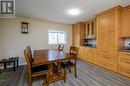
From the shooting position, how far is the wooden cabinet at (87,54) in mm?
4005

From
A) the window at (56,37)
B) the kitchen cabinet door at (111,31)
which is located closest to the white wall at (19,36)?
the window at (56,37)

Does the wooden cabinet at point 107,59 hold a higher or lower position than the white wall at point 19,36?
lower

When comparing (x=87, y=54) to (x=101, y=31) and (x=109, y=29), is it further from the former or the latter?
(x=109, y=29)

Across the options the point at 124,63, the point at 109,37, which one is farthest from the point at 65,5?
the point at 124,63

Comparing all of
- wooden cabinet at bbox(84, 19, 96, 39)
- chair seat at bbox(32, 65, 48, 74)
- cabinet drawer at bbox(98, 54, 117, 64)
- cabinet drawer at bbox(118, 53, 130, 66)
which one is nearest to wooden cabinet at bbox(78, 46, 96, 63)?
cabinet drawer at bbox(98, 54, 117, 64)

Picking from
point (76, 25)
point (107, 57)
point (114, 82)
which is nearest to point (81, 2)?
point (107, 57)

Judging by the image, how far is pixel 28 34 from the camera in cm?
419

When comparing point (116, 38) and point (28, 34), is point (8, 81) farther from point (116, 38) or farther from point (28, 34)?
point (116, 38)

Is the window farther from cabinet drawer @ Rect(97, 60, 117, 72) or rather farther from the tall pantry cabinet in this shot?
cabinet drawer @ Rect(97, 60, 117, 72)

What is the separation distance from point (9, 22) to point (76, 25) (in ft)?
12.1

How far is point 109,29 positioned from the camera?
125 inches

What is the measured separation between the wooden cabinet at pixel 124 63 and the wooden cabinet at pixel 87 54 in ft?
4.05

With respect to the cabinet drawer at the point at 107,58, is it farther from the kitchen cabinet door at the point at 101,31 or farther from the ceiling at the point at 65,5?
the ceiling at the point at 65,5

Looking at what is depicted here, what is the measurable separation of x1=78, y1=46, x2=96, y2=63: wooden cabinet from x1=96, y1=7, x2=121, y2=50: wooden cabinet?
487 mm
